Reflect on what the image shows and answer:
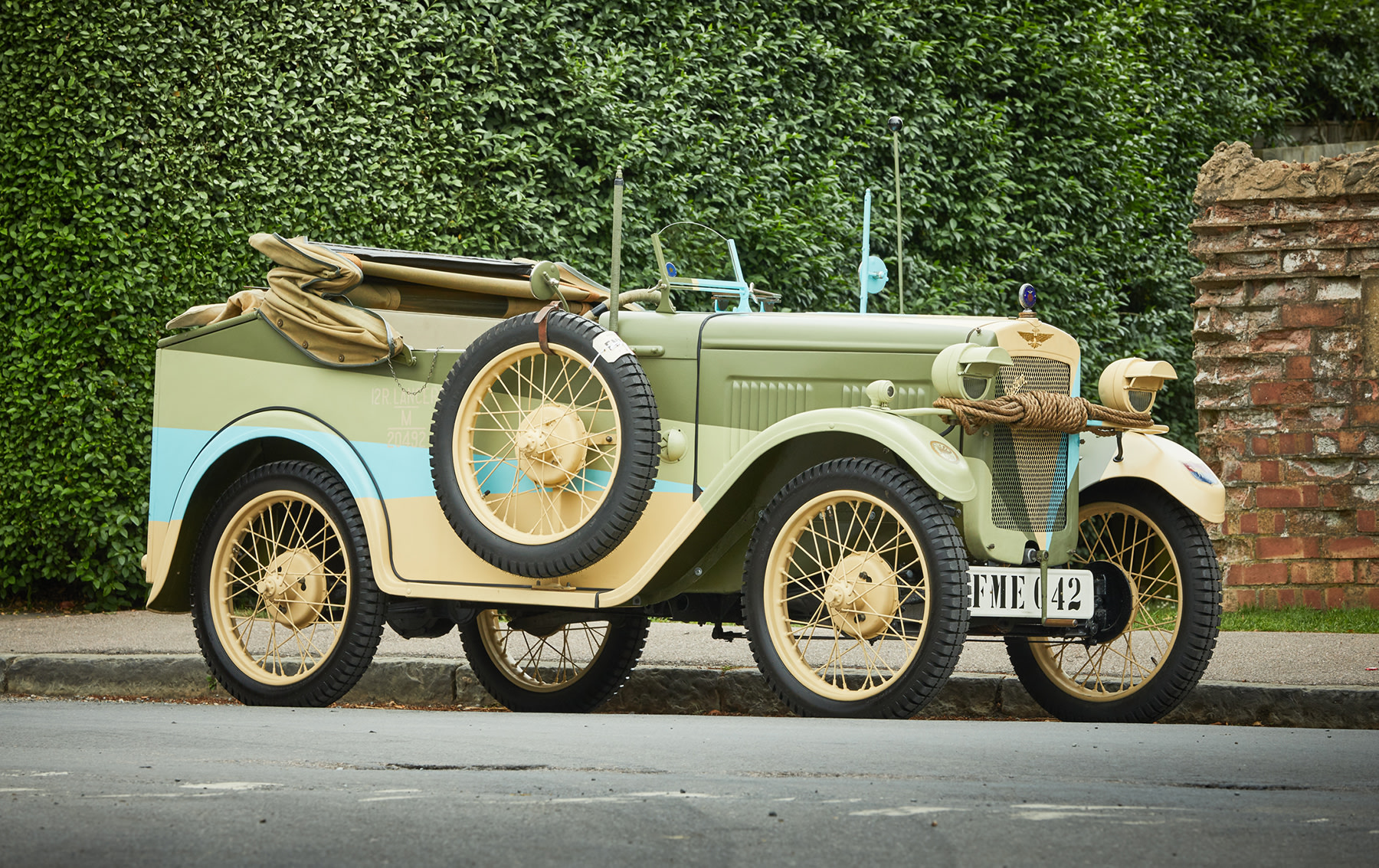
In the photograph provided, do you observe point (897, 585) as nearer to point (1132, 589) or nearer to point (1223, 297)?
point (1132, 589)

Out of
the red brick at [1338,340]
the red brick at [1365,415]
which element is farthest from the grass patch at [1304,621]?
the red brick at [1338,340]

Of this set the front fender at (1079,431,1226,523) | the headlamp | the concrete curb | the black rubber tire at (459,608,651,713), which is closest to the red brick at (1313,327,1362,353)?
the concrete curb

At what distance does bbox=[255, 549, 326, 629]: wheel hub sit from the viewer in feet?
19.8

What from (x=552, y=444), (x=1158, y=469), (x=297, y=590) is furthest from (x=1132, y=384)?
(x=297, y=590)

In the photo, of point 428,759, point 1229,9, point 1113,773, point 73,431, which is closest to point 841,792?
point 1113,773

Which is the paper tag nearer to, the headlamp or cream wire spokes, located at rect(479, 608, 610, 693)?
the headlamp

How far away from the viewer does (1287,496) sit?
9.09 meters

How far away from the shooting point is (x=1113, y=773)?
385 centimetres

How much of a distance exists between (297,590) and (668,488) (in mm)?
1575

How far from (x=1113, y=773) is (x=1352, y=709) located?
2.48 metres

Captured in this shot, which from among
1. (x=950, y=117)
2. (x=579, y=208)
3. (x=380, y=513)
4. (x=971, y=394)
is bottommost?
(x=380, y=513)

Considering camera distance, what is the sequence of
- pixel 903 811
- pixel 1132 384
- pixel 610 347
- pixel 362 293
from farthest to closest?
pixel 362 293 < pixel 1132 384 < pixel 610 347 < pixel 903 811

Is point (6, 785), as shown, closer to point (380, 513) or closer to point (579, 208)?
point (380, 513)

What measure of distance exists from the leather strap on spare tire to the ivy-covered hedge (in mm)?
3791
